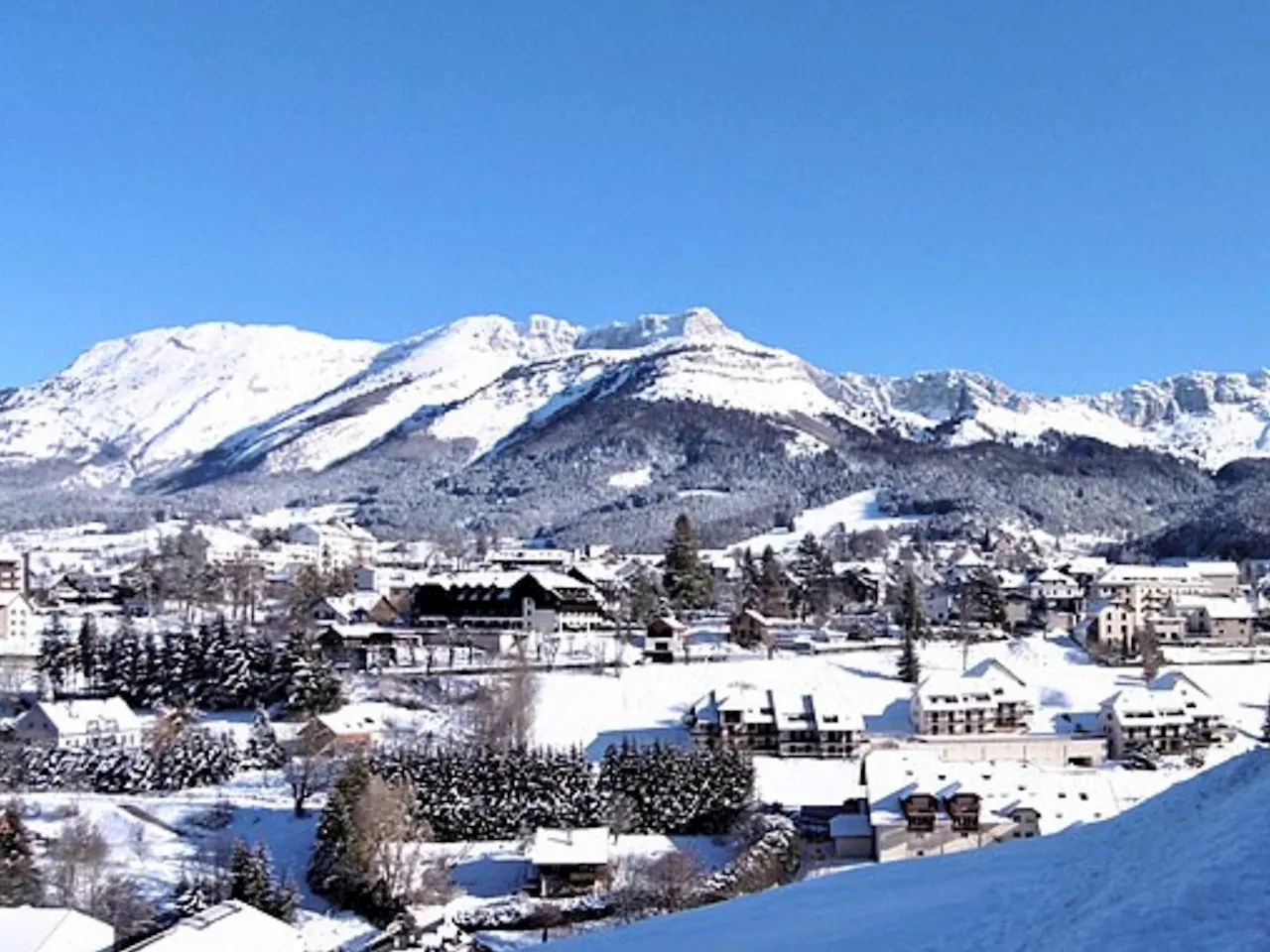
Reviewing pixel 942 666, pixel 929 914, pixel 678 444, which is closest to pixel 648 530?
pixel 678 444

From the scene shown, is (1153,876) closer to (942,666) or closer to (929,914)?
(929,914)

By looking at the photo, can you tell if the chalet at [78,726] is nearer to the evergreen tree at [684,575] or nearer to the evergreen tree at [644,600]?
the evergreen tree at [644,600]

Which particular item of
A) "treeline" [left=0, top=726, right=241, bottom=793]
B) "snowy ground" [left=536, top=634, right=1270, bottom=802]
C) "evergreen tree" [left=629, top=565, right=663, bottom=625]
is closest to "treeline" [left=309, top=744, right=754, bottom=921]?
"snowy ground" [left=536, top=634, right=1270, bottom=802]

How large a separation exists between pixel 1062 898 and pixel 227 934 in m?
14.6

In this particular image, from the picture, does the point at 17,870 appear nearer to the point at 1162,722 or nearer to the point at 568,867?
the point at 568,867

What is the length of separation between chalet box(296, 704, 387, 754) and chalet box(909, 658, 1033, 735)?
47.1 feet

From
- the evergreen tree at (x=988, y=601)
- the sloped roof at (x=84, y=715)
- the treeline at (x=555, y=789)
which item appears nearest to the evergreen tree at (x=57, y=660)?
the sloped roof at (x=84, y=715)

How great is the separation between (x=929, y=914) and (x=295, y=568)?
205 feet

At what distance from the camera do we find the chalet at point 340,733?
32.9 metres

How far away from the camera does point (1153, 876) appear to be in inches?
282

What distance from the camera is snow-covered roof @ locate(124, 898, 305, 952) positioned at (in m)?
18.6

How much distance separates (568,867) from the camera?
25078 millimetres

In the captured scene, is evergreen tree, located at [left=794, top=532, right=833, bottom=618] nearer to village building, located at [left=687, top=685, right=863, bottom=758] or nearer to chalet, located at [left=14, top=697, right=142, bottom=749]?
village building, located at [left=687, top=685, right=863, bottom=758]

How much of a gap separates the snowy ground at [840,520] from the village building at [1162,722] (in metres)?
59.5
